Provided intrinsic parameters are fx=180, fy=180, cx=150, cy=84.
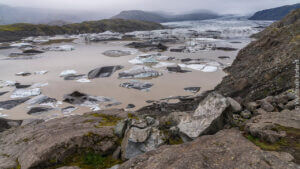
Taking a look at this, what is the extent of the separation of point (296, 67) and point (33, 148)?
18.9 m

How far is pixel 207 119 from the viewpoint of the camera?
7.38 m

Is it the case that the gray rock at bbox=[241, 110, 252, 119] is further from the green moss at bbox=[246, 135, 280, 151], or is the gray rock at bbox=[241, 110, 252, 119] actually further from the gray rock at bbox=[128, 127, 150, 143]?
the gray rock at bbox=[128, 127, 150, 143]

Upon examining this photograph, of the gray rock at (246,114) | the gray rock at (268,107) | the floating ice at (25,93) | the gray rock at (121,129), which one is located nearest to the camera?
the gray rock at (121,129)

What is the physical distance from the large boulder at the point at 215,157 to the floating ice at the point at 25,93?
2085 cm

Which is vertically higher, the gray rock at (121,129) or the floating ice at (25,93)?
the gray rock at (121,129)

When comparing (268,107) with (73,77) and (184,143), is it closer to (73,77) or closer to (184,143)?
(184,143)

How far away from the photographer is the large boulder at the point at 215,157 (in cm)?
464

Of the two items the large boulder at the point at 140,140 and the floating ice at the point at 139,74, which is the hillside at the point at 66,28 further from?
the large boulder at the point at 140,140

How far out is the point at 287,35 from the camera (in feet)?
80.0

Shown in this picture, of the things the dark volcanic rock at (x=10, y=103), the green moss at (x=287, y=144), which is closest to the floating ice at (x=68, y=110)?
the dark volcanic rock at (x=10, y=103)

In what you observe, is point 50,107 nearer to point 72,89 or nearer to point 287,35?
point 72,89

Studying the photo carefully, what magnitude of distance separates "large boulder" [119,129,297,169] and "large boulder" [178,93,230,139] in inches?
38.1

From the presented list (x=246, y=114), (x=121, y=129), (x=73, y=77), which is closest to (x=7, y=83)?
(x=73, y=77)

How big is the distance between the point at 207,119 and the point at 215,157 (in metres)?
2.48
